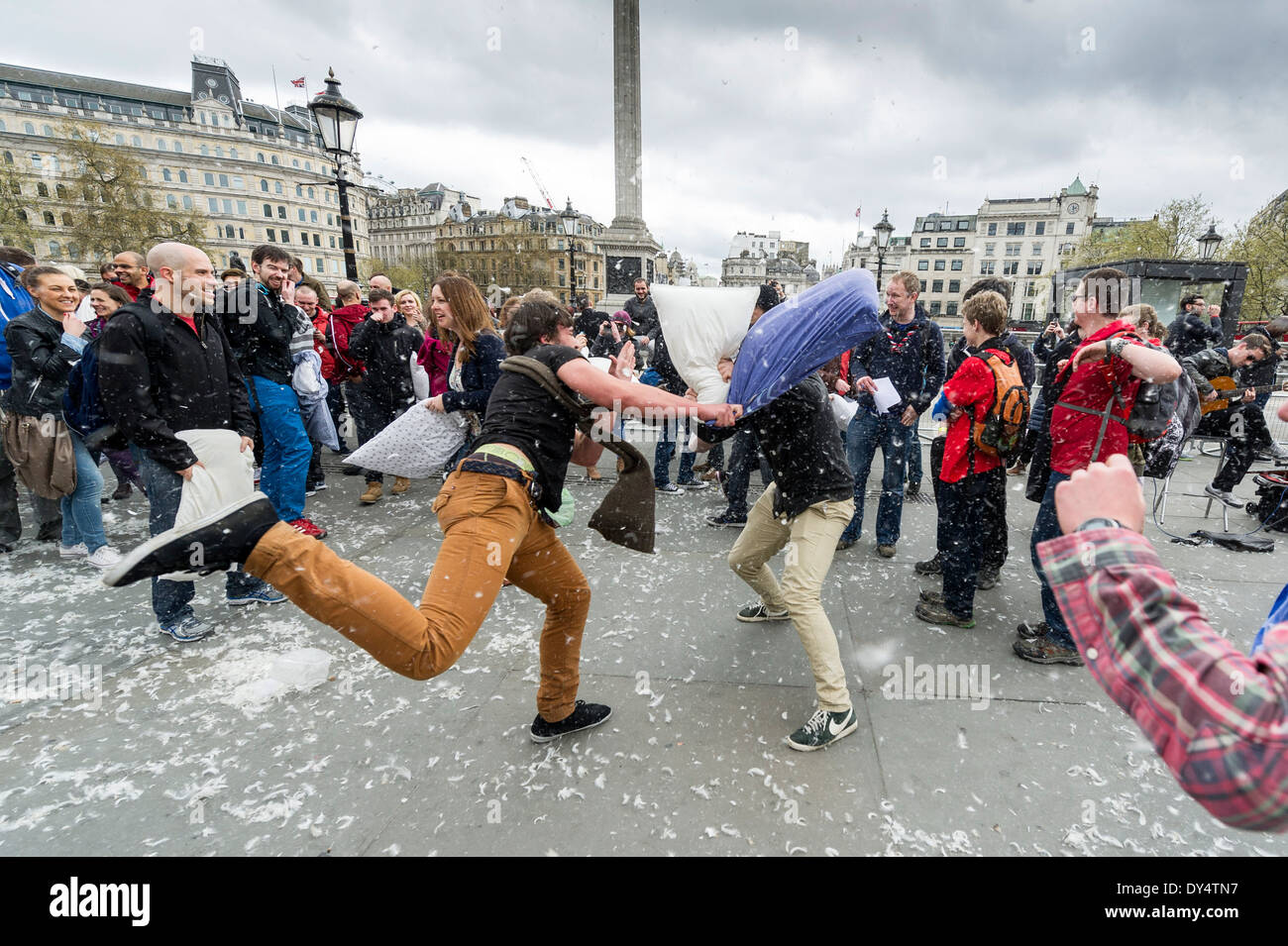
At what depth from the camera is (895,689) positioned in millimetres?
2842

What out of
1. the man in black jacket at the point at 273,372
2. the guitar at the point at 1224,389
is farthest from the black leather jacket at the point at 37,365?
the guitar at the point at 1224,389

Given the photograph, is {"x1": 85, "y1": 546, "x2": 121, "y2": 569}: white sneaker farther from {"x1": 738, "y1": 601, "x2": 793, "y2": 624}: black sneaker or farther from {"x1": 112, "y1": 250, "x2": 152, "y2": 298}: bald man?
{"x1": 738, "y1": 601, "x2": 793, "y2": 624}: black sneaker

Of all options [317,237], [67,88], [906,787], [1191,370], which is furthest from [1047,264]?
[67,88]

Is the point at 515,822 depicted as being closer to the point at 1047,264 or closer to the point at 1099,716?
the point at 1099,716

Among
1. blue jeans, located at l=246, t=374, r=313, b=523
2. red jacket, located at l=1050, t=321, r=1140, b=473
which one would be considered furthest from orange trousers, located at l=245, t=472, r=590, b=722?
blue jeans, located at l=246, t=374, r=313, b=523

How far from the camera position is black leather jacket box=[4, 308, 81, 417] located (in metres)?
4.06

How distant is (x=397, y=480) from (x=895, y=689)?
5.49 meters

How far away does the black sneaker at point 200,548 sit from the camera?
→ 1556 millimetres

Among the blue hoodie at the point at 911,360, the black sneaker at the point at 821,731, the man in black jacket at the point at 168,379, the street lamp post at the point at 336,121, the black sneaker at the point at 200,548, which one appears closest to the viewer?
the black sneaker at the point at 200,548

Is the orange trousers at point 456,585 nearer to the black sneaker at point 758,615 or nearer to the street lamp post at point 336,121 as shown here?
the black sneaker at point 758,615

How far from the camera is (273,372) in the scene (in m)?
4.33

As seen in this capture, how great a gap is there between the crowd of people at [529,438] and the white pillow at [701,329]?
113mm

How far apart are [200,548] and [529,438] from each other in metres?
1.08

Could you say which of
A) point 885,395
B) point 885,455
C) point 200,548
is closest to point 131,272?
point 200,548
